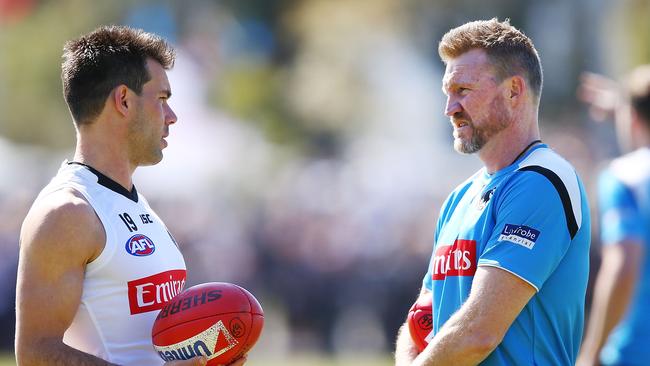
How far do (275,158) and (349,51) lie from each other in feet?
12.9

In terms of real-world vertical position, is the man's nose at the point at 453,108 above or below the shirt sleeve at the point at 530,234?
above

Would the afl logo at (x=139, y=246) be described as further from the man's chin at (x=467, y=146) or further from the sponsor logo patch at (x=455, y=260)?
the man's chin at (x=467, y=146)

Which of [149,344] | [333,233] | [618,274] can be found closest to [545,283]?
[618,274]

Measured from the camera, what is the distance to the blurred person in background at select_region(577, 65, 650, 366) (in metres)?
5.10

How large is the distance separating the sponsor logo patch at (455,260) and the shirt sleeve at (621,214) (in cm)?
69

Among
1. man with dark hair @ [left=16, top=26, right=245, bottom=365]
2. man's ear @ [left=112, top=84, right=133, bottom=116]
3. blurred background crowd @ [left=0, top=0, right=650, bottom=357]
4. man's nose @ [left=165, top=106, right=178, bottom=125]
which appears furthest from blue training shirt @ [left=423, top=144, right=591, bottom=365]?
blurred background crowd @ [left=0, top=0, right=650, bottom=357]

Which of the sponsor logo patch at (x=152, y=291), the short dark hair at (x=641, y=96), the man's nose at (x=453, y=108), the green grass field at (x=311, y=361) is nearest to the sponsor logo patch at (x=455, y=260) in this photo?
the man's nose at (x=453, y=108)

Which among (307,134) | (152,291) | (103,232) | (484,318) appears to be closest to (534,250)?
(484,318)

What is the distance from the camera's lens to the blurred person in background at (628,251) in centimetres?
510

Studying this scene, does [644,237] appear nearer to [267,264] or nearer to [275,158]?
[267,264]

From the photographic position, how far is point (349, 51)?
3073 cm

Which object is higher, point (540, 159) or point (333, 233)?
point (540, 159)

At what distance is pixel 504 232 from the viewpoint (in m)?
4.89

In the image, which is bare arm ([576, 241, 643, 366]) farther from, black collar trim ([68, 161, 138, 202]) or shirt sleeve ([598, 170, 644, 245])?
black collar trim ([68, 161, 138, 202])
